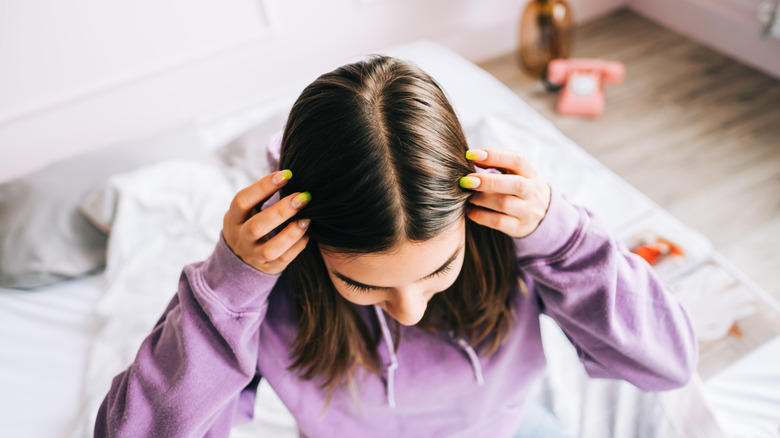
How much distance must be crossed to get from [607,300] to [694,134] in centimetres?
142

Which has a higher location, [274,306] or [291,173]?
[291,173]

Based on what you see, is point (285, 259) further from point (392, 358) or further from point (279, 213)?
point (392, 358)

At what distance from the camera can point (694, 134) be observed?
1.76 metres

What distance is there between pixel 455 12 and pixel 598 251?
6.06 ft

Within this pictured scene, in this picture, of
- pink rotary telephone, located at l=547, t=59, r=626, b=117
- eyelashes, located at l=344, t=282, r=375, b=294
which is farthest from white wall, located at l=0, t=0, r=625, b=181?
eyelashes, located at l=344, t=282, r=375, b=294

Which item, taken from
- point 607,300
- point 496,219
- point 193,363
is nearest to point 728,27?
point 607,300

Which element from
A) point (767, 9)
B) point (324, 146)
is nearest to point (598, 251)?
point (324, 146)

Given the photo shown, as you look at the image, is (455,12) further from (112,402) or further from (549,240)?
(112,402)

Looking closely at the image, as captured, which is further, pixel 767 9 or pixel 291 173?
pixel 767 9

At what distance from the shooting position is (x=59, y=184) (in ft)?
4.70

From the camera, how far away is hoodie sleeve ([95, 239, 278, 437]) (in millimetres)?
648

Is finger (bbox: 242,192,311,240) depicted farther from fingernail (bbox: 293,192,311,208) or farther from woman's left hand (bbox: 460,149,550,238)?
woman's left hand (bbox: 460,149,550,238)

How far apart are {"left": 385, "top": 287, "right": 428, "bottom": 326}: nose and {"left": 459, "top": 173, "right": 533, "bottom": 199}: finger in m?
0.15

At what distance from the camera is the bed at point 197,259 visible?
1014mm
